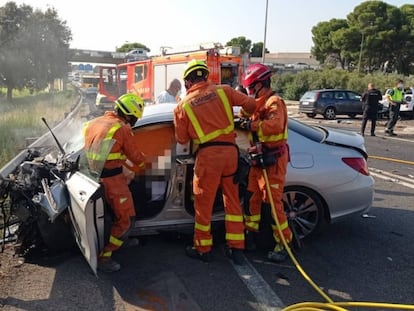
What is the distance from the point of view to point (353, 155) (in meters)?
4.74

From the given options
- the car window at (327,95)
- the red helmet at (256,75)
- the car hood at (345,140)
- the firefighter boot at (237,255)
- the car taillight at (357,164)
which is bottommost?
the car window at (327,95)

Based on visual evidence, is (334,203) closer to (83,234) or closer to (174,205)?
(174,205)

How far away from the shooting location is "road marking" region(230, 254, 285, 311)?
3.45 meters

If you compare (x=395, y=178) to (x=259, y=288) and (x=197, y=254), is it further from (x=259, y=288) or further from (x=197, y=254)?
(x=259, y=288)

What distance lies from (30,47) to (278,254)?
1330 inches

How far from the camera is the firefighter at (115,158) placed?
385 cm

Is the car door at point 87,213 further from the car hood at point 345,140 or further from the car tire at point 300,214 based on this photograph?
the car hood at point 345,140

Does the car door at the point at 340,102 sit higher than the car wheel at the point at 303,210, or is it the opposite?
the car wheel at the point at 303,210

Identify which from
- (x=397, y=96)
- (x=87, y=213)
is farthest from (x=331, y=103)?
(x=87, y=213)

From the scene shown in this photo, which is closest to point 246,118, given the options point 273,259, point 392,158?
point 273,259

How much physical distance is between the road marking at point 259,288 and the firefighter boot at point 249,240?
25cm

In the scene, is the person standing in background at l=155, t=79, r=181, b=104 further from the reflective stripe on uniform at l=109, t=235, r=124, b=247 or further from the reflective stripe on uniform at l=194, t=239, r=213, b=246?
the reflective stripe on uniform at l=109, t=235, r=124, b=247

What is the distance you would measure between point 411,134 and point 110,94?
47.8 feet

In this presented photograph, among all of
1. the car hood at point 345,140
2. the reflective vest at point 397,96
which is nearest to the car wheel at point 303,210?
the car hood at point 345,140
